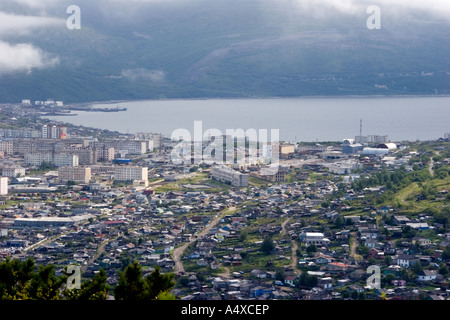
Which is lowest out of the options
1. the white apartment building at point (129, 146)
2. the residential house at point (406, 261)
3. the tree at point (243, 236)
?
the residential house at point (406, 261)

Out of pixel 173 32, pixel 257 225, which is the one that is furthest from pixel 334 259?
pixel 173 32

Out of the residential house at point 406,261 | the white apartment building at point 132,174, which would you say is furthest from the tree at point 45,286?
the white apartment building at point 132,174

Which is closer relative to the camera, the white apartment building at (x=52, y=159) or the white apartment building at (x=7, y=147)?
the white apartment building at (x=52, y=159)

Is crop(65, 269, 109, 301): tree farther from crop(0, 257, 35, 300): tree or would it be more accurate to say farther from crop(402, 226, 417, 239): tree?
crop(402, 226, 417, 239): tree

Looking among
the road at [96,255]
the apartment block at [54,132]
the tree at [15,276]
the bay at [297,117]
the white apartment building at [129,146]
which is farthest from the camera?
the bay at [297,117]

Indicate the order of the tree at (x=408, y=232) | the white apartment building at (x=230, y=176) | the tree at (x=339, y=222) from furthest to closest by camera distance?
the white apartment building at (x=230, y=176) < the tree at (x=339, y=222) < the tree at (x=408, y=232)

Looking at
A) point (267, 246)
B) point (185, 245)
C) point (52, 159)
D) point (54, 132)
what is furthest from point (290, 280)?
point (54, 132)

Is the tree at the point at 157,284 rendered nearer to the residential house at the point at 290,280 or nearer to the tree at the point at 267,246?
the residential house at the point at 290,280
